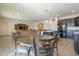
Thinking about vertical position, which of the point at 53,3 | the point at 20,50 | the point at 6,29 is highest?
the point at 53,3

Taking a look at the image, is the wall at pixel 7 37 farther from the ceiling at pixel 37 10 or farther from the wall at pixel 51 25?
the wall at pixel 51 25

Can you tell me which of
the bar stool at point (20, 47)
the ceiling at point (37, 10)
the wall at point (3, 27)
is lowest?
the bar stool at point (20, 47)

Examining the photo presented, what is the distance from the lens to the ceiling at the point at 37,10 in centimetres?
186

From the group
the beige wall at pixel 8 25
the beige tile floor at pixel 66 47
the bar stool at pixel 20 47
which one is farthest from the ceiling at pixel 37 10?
the beige tile floor at pixel 66 47

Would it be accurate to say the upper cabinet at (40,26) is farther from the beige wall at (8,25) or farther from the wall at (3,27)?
the wall at (3,27)

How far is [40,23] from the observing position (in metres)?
1.93

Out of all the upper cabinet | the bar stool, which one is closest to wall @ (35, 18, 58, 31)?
the upper cabinet

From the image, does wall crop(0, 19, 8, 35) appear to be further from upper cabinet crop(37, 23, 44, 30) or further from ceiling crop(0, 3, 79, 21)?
upper cabinet crop(37, 23, 44, 30)

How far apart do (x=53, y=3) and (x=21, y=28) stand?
0.78m

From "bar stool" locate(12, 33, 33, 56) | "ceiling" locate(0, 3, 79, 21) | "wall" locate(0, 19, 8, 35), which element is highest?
"ceiling" locate(0, 3, 79, 21)

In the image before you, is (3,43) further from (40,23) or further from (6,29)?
(40,23)

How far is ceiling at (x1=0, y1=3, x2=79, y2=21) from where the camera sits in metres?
1.86

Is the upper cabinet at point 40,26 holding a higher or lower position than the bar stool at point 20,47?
higher

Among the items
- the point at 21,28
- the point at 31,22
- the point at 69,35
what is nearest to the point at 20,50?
the point at 21,28
